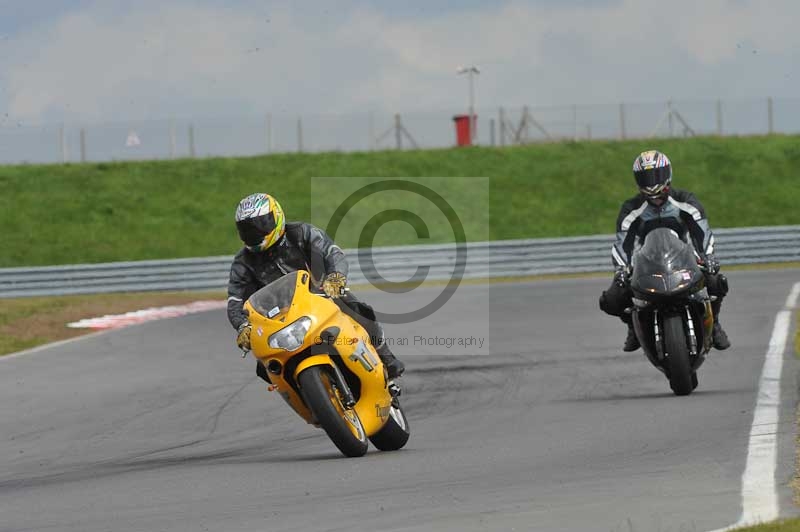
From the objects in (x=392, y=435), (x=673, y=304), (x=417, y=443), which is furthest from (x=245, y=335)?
(x=673, y=304)

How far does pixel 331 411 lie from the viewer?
7641 mm

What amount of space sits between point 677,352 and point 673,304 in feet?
1.31

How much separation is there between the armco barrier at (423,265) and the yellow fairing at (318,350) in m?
18.5

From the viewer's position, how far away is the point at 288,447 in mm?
9023

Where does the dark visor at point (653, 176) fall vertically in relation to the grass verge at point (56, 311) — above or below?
above

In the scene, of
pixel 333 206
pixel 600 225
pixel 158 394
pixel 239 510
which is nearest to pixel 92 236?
pixel 333 206

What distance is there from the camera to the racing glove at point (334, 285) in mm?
8195

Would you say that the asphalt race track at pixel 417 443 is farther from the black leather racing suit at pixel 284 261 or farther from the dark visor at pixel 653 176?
the dark visor at pixel 653 176

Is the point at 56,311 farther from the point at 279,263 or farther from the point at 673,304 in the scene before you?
the point at 279,263

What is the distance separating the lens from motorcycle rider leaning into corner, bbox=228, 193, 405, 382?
27.6 ft

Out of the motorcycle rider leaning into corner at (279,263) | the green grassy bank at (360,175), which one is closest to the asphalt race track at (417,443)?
the motorcycle rider leaning into corner at (279,263)

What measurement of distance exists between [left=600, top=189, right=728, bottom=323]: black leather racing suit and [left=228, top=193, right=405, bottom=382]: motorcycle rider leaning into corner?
2.81 metres

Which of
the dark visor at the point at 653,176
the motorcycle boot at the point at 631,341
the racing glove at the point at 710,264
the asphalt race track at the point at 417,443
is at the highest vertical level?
the dark visor at the point at 653,176

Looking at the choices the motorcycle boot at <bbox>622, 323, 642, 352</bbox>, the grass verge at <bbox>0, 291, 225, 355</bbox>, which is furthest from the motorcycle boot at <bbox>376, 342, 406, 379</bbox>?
the grass verge at <bbox>0, 291, 225, 355</bbox>
